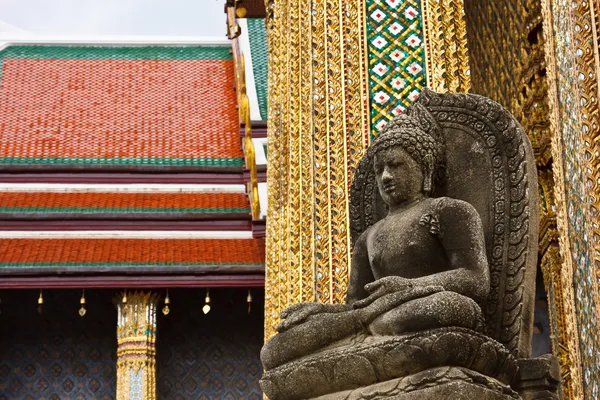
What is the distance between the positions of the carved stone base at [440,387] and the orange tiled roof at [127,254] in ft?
27.5

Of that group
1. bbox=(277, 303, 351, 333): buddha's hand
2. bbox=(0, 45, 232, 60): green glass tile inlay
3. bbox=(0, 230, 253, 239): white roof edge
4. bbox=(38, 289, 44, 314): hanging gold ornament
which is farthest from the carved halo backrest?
bbox=(0, 45, 232, 60): green glass tile inlay

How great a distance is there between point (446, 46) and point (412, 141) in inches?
111

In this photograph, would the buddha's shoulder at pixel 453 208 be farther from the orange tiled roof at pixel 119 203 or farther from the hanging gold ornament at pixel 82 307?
the orange tiled roof at pixel 119 203

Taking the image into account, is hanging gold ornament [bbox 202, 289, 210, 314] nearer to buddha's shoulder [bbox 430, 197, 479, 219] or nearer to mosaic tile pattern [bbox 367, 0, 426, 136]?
mosaic tile pattern [bbox 367, 0, 426, 136]

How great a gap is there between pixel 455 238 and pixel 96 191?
32.0ft

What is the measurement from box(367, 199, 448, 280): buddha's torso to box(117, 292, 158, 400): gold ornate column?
779 centimetres

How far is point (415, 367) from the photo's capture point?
293 centimetres

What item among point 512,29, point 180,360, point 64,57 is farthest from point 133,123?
point 512,29

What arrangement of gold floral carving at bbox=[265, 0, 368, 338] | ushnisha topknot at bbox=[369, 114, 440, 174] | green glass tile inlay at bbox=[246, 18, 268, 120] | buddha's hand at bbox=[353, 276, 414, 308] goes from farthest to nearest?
1. green glass tile inlay at bbox=[246, 18, 268, 120]
2. gold floral carving at bbox=[265, 0, 368, 338]
3. ushnisha topknot at bbox=[369, 114, 440, 174]
4. buddha's hand at bbox=[353, 276, 414, 308]

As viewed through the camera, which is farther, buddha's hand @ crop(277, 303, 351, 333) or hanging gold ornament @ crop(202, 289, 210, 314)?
hanging gold ornament @ crop(202, 289, 210, 314)

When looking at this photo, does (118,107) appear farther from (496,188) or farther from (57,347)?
(496,188)

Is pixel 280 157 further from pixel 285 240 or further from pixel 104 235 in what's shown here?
pixel 104 235

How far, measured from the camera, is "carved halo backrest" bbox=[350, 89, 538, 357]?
134 inches

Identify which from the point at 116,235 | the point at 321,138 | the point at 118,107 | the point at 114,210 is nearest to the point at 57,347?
the point at 116,235
